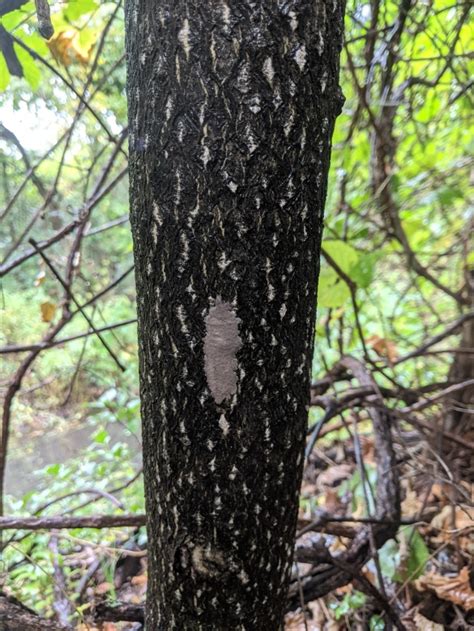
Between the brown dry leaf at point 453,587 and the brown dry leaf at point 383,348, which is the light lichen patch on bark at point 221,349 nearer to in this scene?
the brown dry leaf at point 453,587

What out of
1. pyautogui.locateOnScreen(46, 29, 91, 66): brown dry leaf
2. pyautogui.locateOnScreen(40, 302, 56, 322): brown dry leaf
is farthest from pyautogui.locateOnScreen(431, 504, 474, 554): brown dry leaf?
pyautogui.locateOnScreen(46, 29, 91, 66): brown dry leaf

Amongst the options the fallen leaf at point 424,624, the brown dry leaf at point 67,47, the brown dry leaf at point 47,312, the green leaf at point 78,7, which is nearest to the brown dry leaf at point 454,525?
the fallen leaf at point 424,624

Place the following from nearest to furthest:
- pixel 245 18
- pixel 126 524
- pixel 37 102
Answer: pixel 245 18 < pixel 126 524 < pixel 37 102

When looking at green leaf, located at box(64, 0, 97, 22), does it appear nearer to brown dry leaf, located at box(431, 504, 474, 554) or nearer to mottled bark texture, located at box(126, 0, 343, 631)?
mottled bark texture, located at box(126, 0, 343, 631)

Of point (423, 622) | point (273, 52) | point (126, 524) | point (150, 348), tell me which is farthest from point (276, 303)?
point (423, 622)

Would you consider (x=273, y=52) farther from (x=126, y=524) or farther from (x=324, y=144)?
(x=126, y=524)

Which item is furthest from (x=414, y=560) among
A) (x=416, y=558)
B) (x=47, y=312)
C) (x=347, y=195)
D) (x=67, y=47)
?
(x=67, y=47)
